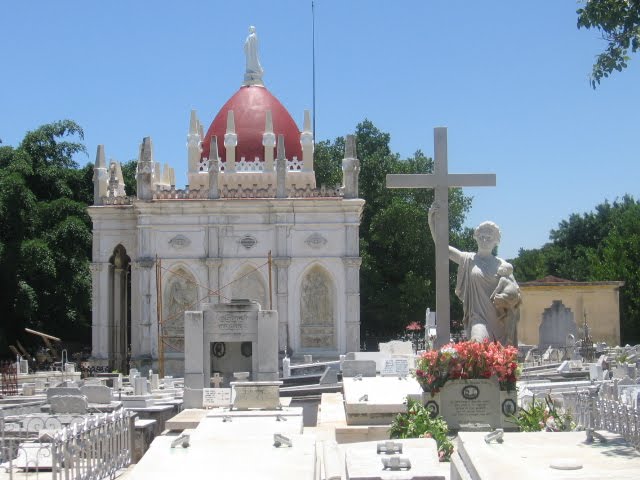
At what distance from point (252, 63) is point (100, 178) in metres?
9.60

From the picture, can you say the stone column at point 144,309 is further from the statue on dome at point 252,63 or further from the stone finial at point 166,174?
the statue on dome at point 252,63

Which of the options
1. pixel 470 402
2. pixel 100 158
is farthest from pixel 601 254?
pixel 470 402

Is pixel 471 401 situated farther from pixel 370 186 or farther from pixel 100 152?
pixel 370 186

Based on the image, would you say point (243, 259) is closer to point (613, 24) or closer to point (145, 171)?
point (145, 171)

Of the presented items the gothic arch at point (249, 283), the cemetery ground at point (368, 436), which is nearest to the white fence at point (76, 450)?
the cemetery ground at point (368, 436)

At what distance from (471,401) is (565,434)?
230 centimetres

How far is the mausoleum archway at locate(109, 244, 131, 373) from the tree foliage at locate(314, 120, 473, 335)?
16.2m

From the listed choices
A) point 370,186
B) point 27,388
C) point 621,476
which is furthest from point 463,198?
point 621,476

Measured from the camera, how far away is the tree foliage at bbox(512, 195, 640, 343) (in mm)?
53750

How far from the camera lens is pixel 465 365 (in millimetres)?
12500

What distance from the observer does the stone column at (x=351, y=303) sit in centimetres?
3953

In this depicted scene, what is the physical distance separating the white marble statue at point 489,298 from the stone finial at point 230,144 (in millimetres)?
28185

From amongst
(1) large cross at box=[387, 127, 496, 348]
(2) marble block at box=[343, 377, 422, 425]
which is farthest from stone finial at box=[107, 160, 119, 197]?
(1) large cross at box=[387, 127, 496, 348]

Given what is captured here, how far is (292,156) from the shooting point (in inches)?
1752
